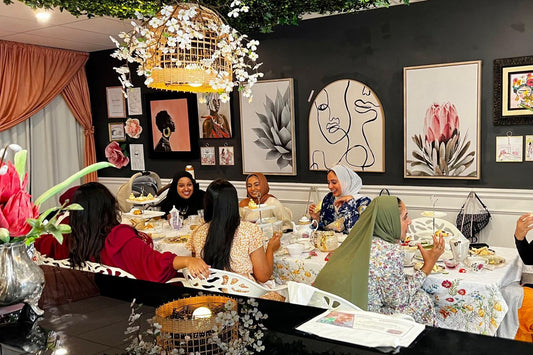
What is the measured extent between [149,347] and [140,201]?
3702mm

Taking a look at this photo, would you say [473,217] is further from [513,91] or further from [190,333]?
[190,333]

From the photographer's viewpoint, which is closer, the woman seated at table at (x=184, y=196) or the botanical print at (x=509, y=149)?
the botanical print at (x=509, y=149)

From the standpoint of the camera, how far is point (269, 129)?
6.01m

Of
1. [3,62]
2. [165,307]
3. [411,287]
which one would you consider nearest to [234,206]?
[411,287]

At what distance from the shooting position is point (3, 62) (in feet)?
20.8

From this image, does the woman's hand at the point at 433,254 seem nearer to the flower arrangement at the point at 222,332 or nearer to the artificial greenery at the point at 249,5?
the flower arrangement at the point at 222,332

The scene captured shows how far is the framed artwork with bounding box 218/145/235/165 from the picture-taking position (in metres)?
6.43

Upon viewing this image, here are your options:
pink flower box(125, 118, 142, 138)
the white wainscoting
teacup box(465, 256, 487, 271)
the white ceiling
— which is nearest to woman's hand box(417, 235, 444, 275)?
teacup box(465, 256, 487, 271)

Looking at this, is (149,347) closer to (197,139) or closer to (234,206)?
(234,206)

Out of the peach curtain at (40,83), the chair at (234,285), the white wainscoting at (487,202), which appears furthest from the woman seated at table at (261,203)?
the peach curtain at (40,83)

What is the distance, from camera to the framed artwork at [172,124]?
6.69 meters

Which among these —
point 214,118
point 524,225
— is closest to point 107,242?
point 524,225

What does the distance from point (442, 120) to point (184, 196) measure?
109 inches

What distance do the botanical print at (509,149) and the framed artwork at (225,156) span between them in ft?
10.3
